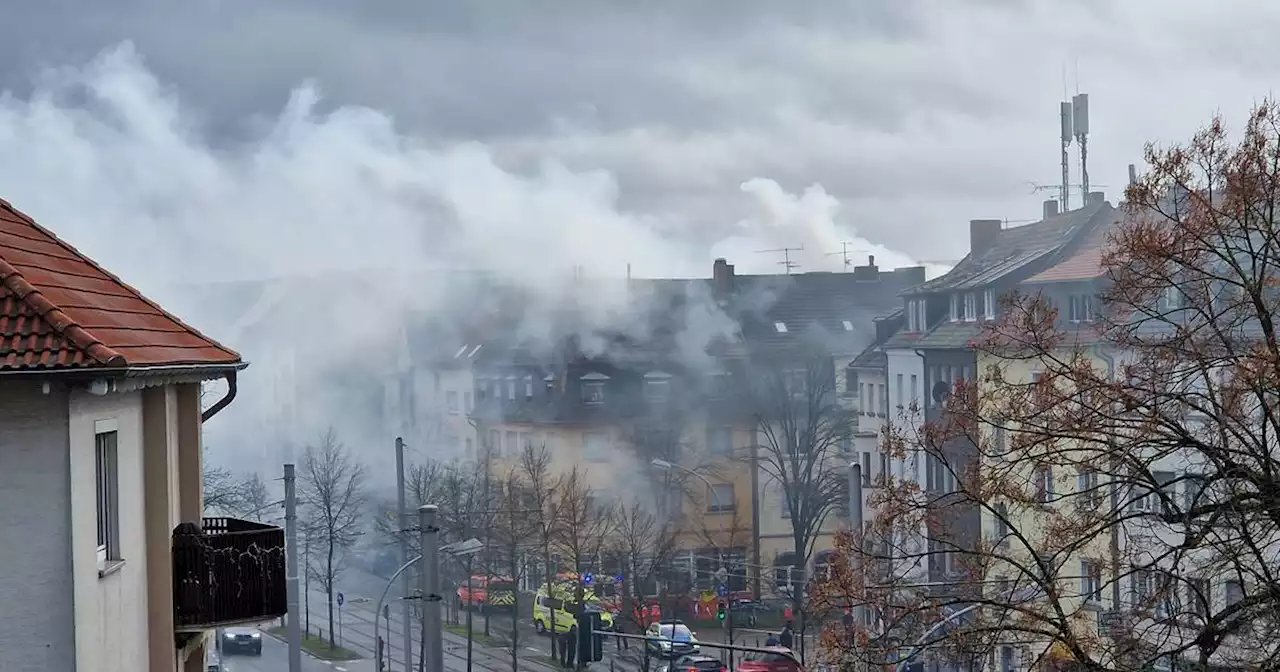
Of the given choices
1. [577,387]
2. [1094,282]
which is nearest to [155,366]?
[1094,282]

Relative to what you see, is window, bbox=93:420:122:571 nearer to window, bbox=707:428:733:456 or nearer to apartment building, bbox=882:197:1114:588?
apartment building, bbox=882:197:1114:588

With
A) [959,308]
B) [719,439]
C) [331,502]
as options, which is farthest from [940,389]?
[331,502]

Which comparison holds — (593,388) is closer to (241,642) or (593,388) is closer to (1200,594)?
(241,642)

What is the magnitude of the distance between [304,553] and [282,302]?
11.1 meters

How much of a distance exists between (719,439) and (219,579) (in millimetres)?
43802

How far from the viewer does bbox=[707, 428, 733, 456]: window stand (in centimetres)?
5556

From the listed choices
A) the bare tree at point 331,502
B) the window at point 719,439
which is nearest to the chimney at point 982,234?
the window at point 719,439

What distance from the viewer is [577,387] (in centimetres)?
5631

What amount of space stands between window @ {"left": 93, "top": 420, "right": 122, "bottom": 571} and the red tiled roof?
0.67 metres

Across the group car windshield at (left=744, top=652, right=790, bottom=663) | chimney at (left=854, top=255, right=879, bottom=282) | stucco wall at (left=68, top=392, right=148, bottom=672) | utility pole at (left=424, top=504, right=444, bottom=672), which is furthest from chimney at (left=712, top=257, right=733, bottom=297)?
stucco wall at (left=68, top=392, right=148, bottom=672)

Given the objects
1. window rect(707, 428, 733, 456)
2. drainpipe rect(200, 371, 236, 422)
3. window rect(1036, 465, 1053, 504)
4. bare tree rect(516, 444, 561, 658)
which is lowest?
bare tree rect(516, 444, 561, 658)

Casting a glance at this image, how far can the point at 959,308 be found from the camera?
44906mm

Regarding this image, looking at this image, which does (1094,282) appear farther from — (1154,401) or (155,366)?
(155,366)

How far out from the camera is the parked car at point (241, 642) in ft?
151
